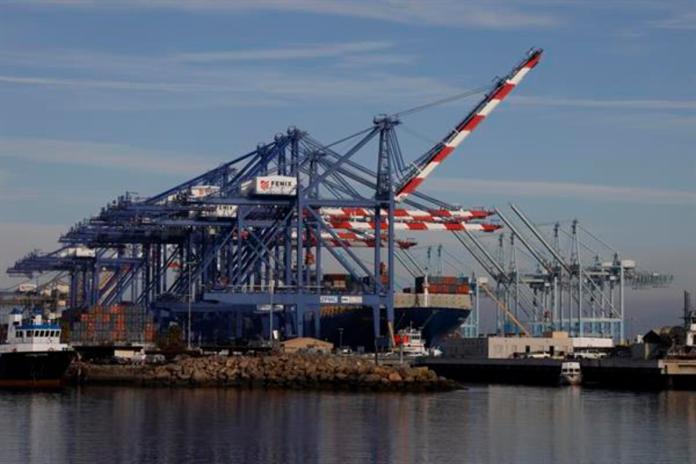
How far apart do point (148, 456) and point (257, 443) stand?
5.36 meters

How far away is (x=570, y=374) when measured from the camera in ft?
316

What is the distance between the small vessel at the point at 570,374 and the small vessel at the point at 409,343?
1374 cm

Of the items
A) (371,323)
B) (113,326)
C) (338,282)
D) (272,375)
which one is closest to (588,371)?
(272,375)

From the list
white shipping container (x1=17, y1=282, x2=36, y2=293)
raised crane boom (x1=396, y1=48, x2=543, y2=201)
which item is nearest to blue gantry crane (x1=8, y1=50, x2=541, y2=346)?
raised crane boom (x1=396, y1=48, x2=543, y2=201)

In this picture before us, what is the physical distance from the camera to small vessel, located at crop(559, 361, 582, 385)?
9612 cm

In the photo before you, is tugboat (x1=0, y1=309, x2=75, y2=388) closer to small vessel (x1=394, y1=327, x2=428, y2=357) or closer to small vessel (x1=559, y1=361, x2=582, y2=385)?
small vessel (x1=394, y1=327, x2=428, y2=357)

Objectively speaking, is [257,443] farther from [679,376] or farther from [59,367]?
[679,376]

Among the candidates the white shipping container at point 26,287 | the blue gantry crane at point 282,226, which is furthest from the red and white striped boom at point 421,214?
the white shipping container at point 26,287

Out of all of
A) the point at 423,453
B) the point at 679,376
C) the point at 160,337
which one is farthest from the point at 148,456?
the point at 160,337

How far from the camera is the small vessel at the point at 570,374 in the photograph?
9612 cm

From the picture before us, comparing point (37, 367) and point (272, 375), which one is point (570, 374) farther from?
point (37, 367)

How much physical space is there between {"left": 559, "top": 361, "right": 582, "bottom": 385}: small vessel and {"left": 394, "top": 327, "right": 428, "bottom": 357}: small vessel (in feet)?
45.1

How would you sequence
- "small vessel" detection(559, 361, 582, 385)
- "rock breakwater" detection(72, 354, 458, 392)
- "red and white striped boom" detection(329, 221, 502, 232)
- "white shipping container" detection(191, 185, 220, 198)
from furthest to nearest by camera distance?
"red and white striped boom" detection(329, 221, 502, 232) < "white shipping container" detection(191, 185, 220, 198) < "small vessel" detection(559, 361, 582, 385) < "rock breakwater" detection(72, 354, 458, 392)

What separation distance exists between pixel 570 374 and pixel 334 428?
1588 inches
